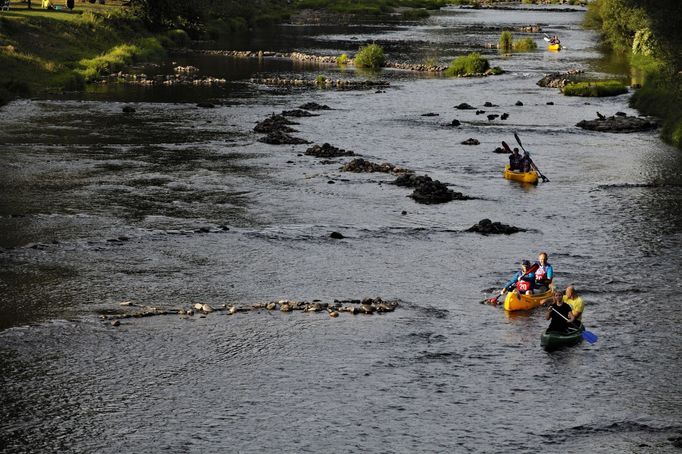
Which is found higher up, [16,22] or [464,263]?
[16,22]

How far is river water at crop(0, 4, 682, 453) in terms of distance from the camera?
97.7 feet

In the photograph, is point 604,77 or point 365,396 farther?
point 604,77

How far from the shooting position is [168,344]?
116 feet

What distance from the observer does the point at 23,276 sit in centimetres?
4169

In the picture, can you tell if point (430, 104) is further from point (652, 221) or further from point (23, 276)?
point (23, 276)

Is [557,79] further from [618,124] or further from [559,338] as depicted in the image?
[559,338]

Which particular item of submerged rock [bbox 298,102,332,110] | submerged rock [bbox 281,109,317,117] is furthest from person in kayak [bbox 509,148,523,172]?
submerged rock [bbox 298,102,332,110]

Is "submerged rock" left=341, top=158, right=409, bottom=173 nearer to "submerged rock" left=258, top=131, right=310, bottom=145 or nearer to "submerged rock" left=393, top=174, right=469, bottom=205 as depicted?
"submerged rock" left=393, top=174, right=469, bottom=205

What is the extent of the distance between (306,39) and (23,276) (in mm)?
116171

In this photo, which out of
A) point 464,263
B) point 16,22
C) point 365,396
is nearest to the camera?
point 365,396

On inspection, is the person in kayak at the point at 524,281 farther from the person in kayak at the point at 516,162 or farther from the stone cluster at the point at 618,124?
the stone cluster at the point at 618,124

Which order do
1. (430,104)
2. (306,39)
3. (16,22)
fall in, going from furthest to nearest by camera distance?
(306,39), (16,22), (430,104)

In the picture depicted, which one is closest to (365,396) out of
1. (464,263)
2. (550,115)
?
(464,263)

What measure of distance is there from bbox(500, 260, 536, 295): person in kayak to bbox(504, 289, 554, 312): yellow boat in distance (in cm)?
27
